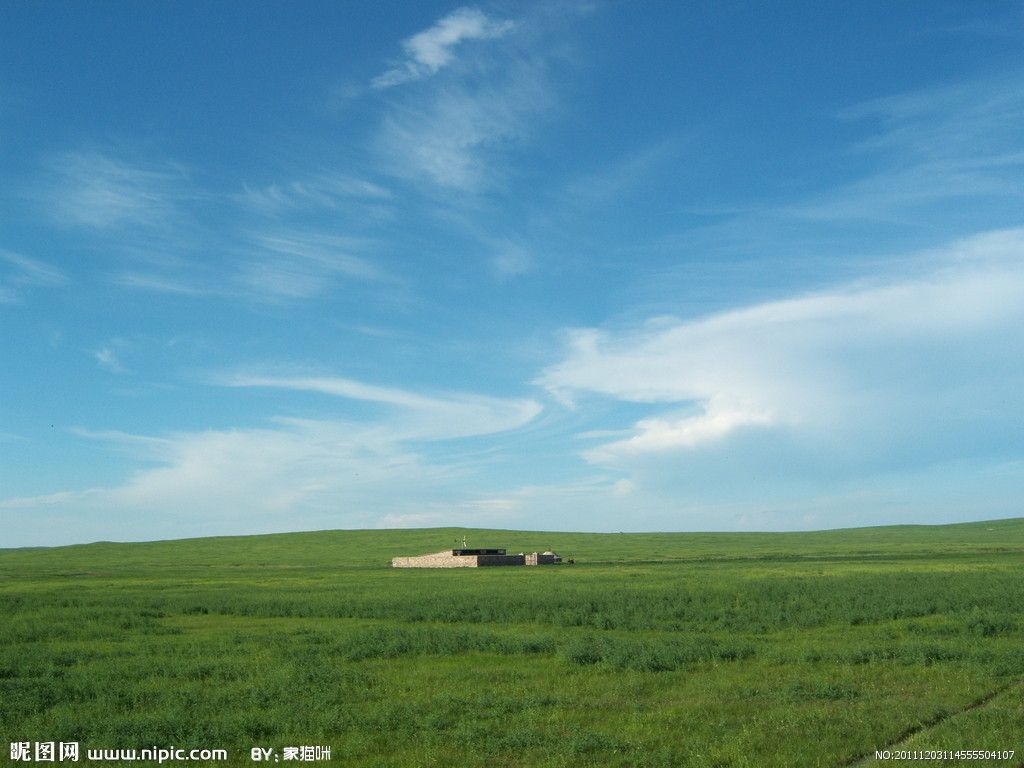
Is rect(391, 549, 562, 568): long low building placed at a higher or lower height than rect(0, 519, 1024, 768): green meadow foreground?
lower

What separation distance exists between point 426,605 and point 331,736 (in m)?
25.8

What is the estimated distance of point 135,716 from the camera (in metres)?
18.1

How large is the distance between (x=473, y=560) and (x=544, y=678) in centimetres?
7893

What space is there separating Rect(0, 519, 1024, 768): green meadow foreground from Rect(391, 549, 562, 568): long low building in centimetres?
5607

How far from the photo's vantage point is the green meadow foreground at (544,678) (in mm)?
15953

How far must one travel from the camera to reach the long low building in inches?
3932

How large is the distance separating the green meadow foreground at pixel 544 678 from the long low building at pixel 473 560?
184 ft

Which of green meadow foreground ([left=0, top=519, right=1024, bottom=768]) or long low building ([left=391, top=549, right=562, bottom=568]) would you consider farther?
long low building ([left=391, top=549, right=562, bottom=568])

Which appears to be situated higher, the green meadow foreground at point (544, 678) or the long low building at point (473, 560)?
the green meadow foreground at point (544, 678)

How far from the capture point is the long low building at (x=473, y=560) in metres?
99.9

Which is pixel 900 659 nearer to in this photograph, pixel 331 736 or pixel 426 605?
pixel 331 736

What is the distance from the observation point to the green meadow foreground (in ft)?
52.3

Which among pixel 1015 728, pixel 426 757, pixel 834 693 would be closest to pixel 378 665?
pixel 426 757

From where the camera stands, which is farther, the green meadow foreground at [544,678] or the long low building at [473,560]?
the long low building at [473,560]
